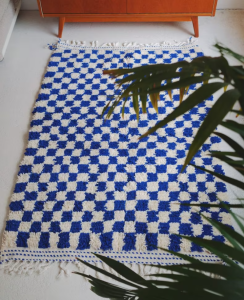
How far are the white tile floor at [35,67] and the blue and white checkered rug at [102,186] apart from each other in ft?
0.23

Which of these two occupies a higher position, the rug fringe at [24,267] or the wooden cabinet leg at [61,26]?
the wooden cabinet leg at [61,26]

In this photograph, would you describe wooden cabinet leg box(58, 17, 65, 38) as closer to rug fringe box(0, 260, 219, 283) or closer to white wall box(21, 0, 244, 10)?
white wall box(21, 0, 244, 10)

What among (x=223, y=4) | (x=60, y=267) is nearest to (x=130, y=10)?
(x=223, y=4)

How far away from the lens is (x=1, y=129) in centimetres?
173

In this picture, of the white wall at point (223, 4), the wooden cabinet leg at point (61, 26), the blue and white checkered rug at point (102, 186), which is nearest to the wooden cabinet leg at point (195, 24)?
the white wall at point (223, 4)

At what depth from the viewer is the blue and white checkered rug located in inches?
50.1

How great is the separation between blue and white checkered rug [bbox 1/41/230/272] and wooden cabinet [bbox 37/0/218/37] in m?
0.55

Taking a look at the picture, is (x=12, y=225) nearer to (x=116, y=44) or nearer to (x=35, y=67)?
(x=35, y=67)

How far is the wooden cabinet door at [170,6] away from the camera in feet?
6.87

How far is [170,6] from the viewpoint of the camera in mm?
2109

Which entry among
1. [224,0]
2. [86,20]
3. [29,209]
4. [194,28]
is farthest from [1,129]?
[224,0]

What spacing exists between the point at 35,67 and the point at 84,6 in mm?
514

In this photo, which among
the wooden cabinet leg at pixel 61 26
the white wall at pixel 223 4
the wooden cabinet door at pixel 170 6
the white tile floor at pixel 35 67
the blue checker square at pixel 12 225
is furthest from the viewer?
the white wall at pixel 223 4

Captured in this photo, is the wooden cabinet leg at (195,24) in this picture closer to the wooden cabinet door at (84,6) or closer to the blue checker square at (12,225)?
the wooden cabinet door at (84,6)
